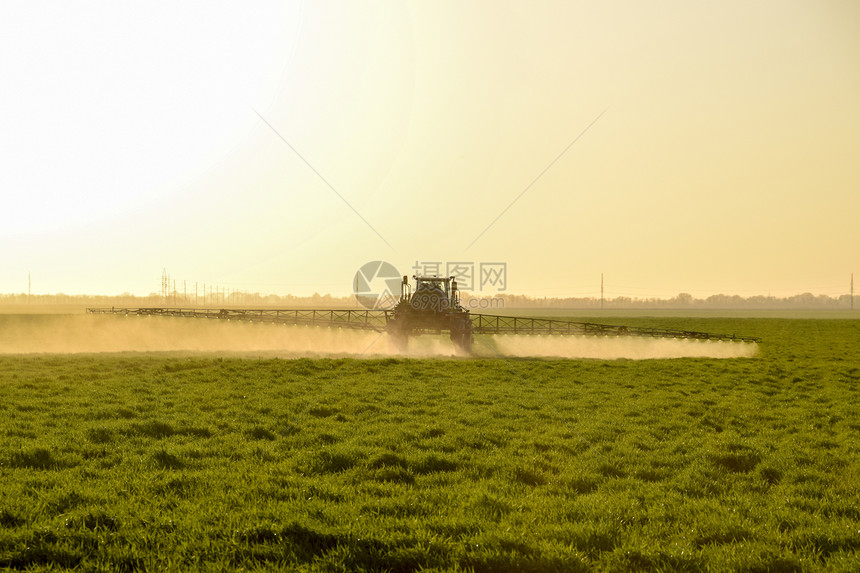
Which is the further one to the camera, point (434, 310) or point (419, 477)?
point (434, 310)

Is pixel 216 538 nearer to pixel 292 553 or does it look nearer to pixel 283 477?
pixel 292 553

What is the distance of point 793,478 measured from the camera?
897cm

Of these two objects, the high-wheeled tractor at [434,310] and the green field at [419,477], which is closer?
the green field at [419,477]

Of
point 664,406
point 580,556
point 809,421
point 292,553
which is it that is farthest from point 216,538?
point 809,421

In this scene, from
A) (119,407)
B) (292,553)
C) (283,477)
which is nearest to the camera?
(292,553)

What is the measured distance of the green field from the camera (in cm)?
591

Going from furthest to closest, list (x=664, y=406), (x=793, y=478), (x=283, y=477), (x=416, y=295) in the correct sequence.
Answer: (x=416, y=295) → (x=664, y=406) → (x=793, y=478) → (x=283, y=477)

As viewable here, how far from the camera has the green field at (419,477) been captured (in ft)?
19.4

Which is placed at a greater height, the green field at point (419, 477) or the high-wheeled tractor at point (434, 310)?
the high-wheeled tractor at point (434, 310)

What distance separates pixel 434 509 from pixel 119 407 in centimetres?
956

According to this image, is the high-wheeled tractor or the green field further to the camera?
the high-wheeled tractor

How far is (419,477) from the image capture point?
8523 mm

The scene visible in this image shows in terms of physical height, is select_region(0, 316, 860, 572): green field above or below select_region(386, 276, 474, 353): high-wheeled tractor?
below

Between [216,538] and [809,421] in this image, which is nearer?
[216,538]
